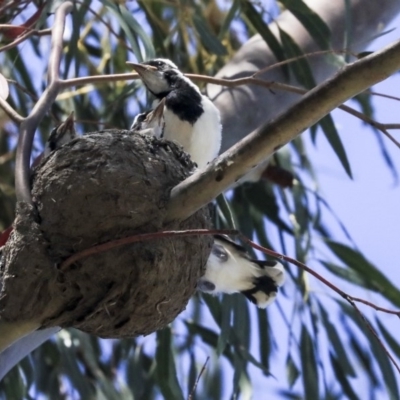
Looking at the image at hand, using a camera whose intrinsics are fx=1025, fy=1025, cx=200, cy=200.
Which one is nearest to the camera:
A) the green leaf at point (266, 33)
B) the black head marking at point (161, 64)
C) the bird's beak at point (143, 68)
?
the bird's beak at point (143, 68)

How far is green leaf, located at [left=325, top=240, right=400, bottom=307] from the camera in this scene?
3.29m

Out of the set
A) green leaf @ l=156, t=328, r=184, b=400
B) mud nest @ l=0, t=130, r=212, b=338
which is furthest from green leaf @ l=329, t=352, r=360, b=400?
mud nest @ l=0, t=130, r=212, b=338

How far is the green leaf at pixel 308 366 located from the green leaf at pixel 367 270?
0.27 meters

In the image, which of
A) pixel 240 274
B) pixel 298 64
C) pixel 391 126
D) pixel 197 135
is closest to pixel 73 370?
pixel 240 274

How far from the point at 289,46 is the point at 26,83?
39.0 inches

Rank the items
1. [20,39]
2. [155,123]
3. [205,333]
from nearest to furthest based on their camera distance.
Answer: [20,39], [155,123], [205,333]

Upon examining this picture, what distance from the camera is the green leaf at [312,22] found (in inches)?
115

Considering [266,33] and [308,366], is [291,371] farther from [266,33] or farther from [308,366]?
[266,33]

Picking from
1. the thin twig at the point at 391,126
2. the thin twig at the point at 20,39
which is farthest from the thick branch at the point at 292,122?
the thin twig at the point at 20,39

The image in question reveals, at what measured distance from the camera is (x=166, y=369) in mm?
2848

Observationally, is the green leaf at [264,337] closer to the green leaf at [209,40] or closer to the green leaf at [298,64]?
the green leaf at [298,64]

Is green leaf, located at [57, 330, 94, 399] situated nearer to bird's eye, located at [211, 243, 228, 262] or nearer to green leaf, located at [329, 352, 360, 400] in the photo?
bird's eye, located at [211, 243, 228, 262]

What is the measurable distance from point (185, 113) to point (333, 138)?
439mm

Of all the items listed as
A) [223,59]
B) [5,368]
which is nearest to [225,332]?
[5,368]
